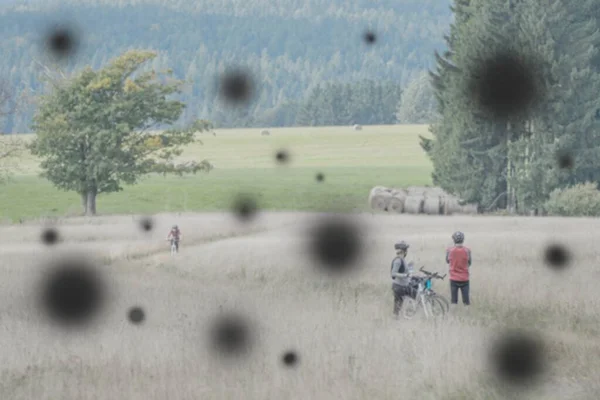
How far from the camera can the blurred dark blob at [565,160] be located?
49625 mm

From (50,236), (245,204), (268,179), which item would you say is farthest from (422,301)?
(268,179)

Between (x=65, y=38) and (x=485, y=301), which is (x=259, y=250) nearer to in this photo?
(x=485, y=301)

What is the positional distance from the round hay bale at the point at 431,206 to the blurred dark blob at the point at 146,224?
16.3 meters

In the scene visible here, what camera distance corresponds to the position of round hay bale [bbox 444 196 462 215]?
58.2m

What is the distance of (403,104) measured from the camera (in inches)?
7569

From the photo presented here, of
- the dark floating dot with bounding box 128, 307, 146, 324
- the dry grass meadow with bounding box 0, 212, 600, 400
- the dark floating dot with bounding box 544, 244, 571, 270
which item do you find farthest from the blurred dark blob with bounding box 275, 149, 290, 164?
the dark floating dot with bounding box 128, 307, 146, 324

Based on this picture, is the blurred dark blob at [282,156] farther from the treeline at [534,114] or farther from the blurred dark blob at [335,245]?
the blurred dark blob at [335,245]

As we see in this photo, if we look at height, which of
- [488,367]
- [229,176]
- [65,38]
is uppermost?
[65,38]

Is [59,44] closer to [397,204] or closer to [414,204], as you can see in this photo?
[397,204]

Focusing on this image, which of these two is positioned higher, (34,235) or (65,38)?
(65,38)

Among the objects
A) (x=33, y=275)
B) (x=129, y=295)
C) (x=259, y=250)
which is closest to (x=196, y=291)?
(x=129, y=295)

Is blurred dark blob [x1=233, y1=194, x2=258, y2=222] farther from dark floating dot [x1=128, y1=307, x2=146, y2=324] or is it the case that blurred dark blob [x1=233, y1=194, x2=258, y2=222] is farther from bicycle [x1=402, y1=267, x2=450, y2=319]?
bicycle [x1=402, y1=267, x2=450, y2=319]

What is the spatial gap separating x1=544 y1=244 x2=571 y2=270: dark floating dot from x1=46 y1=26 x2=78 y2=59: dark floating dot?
43.8m

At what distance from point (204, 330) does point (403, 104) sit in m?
178
